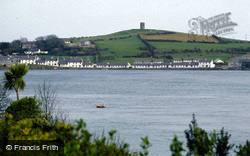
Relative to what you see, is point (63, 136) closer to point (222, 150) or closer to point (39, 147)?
point (39, 147)

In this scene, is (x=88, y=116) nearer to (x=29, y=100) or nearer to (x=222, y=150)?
(x=29, y=100)

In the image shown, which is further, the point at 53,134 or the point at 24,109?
the point at 24,109

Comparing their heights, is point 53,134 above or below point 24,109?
above

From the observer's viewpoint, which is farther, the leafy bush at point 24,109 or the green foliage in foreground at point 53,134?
the leafy bush at point 24,109

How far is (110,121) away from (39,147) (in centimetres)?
3205

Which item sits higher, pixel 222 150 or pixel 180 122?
pixel 222 150

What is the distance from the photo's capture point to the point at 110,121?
144ft

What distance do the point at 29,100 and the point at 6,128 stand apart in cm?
636

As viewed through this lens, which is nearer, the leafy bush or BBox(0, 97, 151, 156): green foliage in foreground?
BBox(0, 97, 151, 156): green foliage in foreground

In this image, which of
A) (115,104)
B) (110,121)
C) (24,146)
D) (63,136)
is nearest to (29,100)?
(24,146)

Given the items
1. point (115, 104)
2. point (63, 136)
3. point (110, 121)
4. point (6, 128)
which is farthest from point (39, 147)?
point (115, 104)

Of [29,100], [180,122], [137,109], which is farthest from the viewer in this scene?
[137,109]

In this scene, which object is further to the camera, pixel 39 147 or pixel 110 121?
pixel 110 121

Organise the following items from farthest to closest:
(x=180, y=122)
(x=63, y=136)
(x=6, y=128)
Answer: (x=180, y=122) < (x=6, y=128) < (x=63, y=136)
